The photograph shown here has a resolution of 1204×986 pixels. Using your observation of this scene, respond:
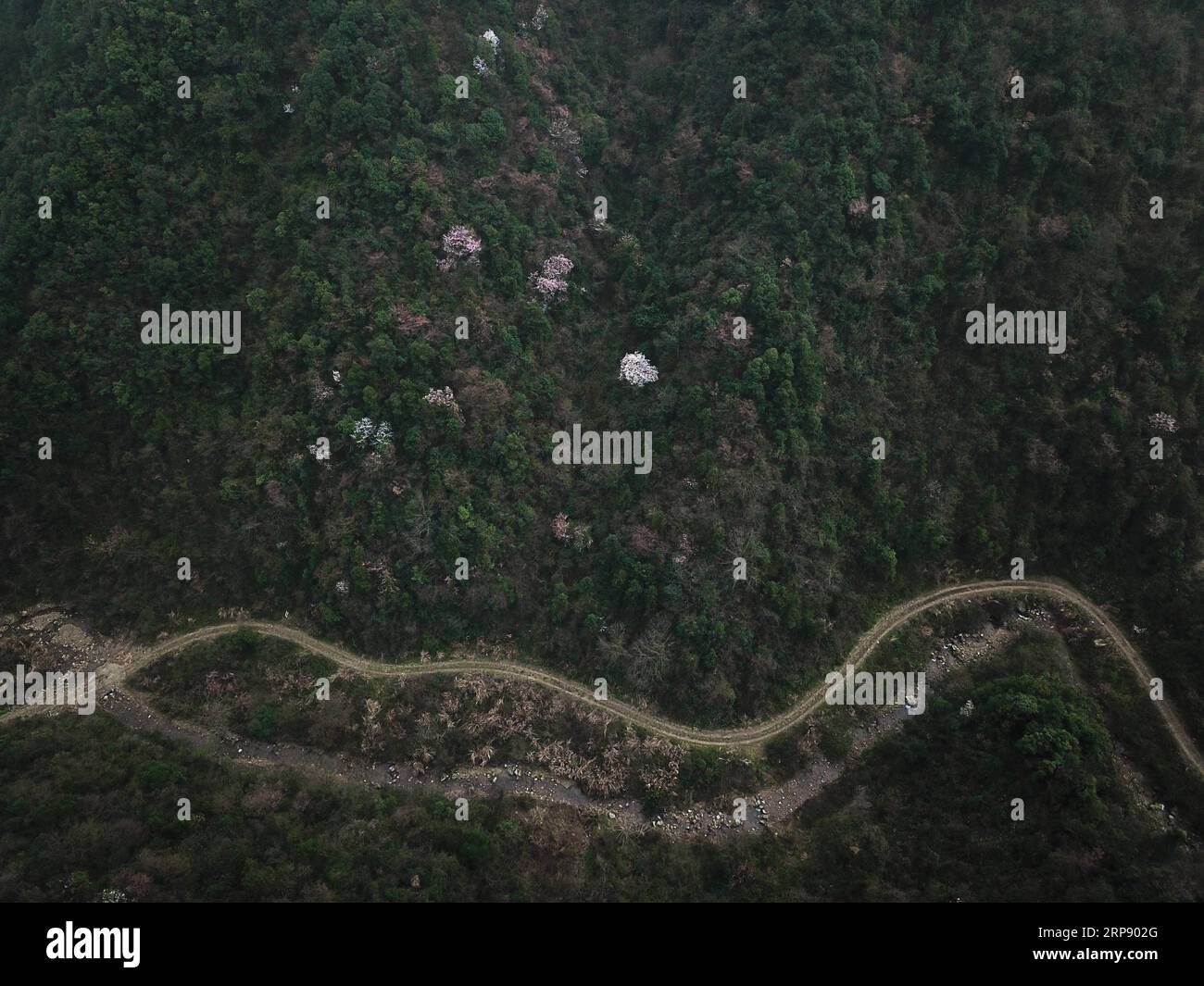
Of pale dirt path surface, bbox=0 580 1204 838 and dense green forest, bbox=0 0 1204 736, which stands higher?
dense green forest, bbox=0 0 1204 736

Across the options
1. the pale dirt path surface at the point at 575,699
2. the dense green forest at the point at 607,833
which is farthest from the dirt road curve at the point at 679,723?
the dense green forest at the point at 607,833

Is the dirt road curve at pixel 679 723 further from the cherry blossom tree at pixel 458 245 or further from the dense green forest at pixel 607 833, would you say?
the cherry blossom tree at pixel 458 245

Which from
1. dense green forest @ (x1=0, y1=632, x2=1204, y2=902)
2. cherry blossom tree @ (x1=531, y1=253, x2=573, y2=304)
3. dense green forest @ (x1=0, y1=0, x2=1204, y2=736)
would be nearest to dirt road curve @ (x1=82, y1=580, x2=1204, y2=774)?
dense green forest @ (x1=0, y1=0, x2=1204, y2=736)

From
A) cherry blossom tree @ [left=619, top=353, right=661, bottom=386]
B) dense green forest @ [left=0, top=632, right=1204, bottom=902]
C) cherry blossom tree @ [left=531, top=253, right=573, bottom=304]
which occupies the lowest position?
dense green forest @ [left=0, top=632, right=1204, bottom=902]

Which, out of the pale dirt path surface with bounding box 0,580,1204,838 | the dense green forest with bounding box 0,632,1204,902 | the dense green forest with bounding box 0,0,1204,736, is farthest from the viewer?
the dense green forest with bounding box 0,0,1204,736

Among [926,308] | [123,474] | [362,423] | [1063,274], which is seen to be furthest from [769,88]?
[123,474]

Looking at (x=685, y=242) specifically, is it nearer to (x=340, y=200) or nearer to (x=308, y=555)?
(x=340, y=200)

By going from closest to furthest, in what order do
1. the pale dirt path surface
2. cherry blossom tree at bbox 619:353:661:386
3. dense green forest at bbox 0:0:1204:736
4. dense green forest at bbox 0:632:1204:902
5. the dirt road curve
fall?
dense green forest at bbox 0:632:1204:902 → the pale dirt path surface → the dirt road curve → dense green forest at bbox 0:0:1204:736 → cherry blossom tree at bbox 619:353:661:386

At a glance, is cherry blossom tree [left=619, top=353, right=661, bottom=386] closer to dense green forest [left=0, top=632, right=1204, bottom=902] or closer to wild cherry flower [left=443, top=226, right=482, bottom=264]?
wild cherry flower [left=443, top=226, right=482, bottom=264]
